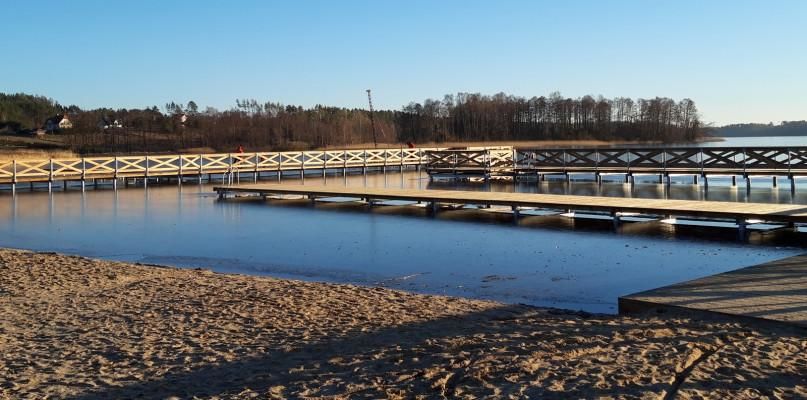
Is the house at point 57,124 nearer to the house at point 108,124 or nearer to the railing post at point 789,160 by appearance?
the house at point 108,124

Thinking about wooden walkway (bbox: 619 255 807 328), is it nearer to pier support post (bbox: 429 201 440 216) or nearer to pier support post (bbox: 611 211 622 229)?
pier support post (bbox: 611 211 622 229)

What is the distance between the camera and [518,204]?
1457cm

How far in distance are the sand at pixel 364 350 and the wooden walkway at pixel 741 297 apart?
0.84 ft

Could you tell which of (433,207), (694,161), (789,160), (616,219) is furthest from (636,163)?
(616,219)

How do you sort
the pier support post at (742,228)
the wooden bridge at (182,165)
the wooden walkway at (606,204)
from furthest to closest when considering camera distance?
the wooden bridge at (182,165)
the wooden walkway at (606,204)
the pier support post at (742,228)

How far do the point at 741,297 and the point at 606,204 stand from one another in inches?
295

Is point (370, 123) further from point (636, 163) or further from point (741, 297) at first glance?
point (741, 297)

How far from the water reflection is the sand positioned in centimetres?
A: 135

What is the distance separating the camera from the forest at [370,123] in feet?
244

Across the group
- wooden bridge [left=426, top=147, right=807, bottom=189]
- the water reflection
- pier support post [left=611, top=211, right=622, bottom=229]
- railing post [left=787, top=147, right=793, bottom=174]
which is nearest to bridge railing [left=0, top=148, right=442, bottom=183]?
wooden bridge [left=426, top=147, right=807, bottom=189]

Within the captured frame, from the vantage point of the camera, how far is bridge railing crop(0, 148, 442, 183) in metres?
24.7

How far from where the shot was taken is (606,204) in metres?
13.7

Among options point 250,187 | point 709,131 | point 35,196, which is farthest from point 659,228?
point 709,131

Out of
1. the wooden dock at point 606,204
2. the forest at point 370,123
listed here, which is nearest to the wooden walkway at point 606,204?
the wooden dock at point 606,204
